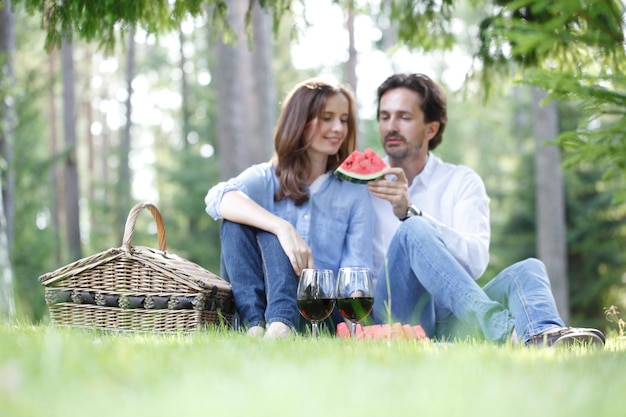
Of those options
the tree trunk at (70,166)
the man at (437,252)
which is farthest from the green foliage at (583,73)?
the tree trunk at (70,166)

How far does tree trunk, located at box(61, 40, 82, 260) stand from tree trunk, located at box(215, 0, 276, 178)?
5.17m

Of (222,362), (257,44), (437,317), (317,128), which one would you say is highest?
(257,44)

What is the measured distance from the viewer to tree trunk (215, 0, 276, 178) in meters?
10.3

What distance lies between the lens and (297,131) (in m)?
4.12

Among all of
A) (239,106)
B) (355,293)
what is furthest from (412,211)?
(239,106)

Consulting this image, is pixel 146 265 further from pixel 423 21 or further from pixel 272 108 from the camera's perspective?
pixel 272 108

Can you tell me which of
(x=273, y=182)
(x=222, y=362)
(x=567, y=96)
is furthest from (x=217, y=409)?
(x=273, y=182)

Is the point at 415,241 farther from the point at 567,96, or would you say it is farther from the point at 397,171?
the point at 567,96

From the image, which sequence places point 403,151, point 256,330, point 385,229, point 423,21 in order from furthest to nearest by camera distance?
1. point 423,21
2. point 403,151
3. point 385,229
4. point 256,330

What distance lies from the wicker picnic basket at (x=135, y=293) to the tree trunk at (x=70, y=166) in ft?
37.8

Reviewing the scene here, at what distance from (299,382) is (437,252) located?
192 cm

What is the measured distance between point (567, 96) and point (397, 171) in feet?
3.56

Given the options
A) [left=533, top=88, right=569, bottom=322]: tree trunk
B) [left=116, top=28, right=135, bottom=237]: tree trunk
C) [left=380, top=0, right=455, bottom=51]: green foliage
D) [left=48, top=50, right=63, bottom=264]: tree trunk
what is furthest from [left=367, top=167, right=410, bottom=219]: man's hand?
[left=48, top=50, right=63, bottom=264]: tree trunk

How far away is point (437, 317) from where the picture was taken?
380 cm
